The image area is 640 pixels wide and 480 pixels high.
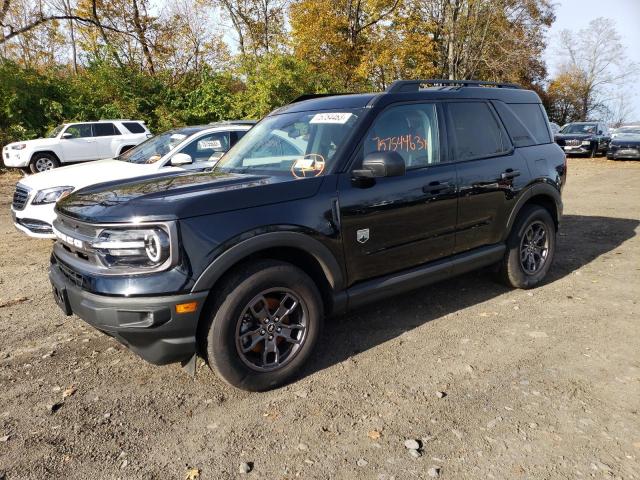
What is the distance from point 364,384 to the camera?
3.20 m

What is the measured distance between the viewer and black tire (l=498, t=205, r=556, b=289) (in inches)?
184

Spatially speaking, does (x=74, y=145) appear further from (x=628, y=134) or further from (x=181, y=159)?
(x=628, y=134)

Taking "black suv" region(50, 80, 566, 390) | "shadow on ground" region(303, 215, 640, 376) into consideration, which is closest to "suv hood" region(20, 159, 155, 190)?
"black suv" region(50, 80, 566, 390)

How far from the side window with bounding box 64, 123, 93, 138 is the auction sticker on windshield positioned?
13953 millimetres

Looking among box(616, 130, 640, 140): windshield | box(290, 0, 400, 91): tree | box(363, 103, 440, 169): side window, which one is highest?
box(290, 0, 400, 91): tree

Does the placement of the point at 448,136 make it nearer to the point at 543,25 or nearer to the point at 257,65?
the point at 257,65

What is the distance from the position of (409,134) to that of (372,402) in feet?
6.72

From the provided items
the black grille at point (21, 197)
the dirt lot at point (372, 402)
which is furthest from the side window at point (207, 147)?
the dirt lot at point (372, 402)

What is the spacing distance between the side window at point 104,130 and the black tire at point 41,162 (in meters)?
1.49

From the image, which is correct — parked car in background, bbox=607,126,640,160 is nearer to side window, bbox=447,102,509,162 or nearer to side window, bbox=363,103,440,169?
side window, bbox=447,102,509,162

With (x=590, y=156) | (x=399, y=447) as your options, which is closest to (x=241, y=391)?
(x=399, y=447)

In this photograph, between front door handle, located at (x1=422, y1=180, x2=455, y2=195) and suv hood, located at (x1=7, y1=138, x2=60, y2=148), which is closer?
front door handle, located at (x1=422, y1=180, x2=455, y2=195)

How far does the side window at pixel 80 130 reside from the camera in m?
15.4

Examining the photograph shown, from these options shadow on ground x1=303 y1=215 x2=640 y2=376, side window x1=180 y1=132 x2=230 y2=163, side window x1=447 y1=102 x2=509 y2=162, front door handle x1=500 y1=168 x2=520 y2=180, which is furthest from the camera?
side window x1=180 y1=132 x2=230 y2=163
